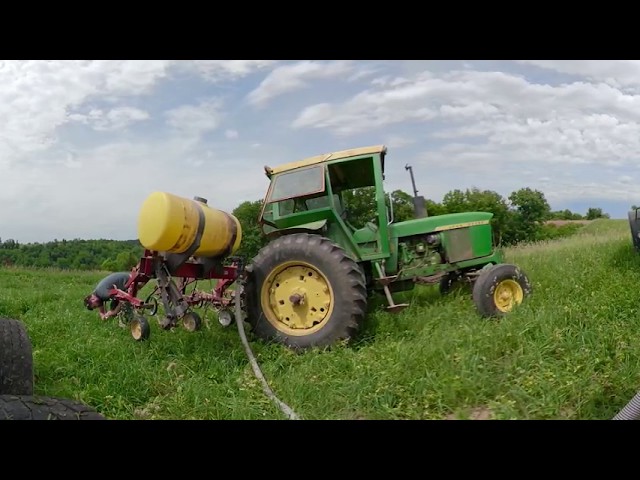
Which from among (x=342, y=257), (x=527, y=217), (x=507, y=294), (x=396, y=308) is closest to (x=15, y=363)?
(x=342, y=257)

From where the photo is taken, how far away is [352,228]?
6289mm

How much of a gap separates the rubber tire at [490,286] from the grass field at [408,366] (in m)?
0.20

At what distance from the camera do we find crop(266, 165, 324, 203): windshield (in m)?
5.86

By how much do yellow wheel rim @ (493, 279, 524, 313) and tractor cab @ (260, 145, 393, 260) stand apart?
1313 millimetres

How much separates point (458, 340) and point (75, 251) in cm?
1201

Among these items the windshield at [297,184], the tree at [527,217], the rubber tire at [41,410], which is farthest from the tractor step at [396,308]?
the tree at [527,217]

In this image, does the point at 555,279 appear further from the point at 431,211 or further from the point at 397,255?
the point at 431,211

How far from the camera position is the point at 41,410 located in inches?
107

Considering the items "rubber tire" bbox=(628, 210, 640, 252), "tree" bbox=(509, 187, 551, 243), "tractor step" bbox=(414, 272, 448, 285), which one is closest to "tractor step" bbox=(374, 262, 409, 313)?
"tractor step" bbox=(414, 272, 448, 285)

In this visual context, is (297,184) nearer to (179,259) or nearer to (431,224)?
(179,259)

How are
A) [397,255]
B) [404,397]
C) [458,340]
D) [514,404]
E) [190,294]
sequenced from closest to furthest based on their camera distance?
1. [514,404]
2. [404,397]
3. [458,340]
4. [397,255]
5. [190,294]

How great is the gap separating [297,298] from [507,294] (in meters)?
2.38

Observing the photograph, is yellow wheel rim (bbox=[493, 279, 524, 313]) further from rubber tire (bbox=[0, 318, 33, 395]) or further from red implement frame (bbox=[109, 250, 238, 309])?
rubber tire (bbox=[0, 318, 33, 395])

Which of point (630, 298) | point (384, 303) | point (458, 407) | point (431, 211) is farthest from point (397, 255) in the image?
point (431, 211)
